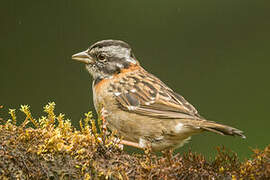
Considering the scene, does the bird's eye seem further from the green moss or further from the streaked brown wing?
the green moss

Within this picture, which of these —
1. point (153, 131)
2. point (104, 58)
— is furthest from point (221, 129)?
point (104, 58)

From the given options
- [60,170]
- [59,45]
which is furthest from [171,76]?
[60,170]

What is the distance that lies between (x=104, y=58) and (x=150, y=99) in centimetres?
81

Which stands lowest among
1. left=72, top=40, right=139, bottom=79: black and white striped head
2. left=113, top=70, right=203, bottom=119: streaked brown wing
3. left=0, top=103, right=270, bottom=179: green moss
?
left=0, top=103, right=270, bottom=179: green moss

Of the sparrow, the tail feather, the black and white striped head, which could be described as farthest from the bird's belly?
the black and white striped head

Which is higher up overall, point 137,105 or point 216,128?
point 137,105

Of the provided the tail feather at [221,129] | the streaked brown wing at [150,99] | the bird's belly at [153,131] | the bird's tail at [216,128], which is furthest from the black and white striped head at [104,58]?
the tail feather at [221,129]

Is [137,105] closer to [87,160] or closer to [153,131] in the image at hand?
[153,131]

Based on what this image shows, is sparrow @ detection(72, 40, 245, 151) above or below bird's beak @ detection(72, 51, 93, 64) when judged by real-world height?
below

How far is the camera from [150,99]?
421 cm

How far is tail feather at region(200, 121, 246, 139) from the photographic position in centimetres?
321

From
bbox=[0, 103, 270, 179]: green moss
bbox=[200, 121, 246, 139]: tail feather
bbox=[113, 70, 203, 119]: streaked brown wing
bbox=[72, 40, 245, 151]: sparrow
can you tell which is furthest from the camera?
bbox=[113, 70, 203, 119]: streaked brown wing

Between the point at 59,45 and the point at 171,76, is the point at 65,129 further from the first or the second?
the point at 59,45

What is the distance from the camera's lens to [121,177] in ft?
8.05
